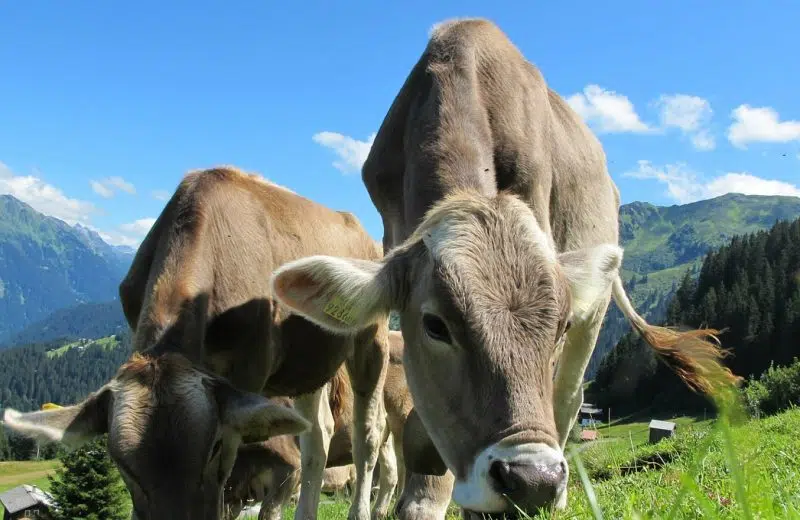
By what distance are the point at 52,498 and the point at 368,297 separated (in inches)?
2286

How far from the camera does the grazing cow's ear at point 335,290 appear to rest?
445cm

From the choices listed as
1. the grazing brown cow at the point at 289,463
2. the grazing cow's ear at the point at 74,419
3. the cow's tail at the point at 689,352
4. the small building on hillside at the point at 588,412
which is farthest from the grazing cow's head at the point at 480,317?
the small building on hillside at the point at 588,412

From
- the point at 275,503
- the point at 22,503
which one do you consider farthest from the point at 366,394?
the point at 22,503

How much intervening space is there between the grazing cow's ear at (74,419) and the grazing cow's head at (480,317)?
1628mm

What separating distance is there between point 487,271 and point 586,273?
985 mm

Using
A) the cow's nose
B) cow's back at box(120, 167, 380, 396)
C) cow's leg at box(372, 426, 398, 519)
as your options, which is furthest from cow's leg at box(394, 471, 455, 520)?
cow's leg at box(372, 426, 398, 519)

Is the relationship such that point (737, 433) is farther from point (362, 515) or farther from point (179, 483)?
point (362, 515)

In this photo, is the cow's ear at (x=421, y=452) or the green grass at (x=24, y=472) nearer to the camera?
the cow's ear at (x=421, y=452)

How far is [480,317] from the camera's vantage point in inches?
146

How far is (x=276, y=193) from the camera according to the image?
8180mm

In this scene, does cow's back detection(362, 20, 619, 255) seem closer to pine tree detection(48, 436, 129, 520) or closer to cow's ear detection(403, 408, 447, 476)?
cow's ear detection(403, 408, 447, 476)

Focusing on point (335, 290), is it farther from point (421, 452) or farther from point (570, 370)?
point (570, 370)

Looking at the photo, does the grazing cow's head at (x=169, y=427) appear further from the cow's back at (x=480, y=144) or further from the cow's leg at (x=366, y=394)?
the cow's leg at (x=366, y=394)

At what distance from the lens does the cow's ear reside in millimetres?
4578
